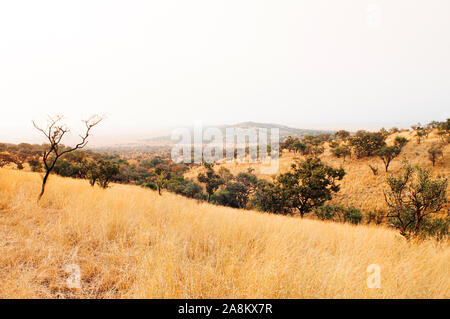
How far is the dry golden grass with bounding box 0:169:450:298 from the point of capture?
211 centimetres

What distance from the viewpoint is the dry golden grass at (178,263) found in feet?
6.92

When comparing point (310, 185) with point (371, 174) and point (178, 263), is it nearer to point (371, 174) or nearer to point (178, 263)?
point (371, 174)

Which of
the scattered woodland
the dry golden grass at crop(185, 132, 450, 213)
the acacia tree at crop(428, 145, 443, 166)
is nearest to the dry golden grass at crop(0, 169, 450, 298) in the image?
the scattered woodland

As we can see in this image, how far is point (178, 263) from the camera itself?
8.41 ft

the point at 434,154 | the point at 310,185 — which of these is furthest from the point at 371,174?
the point at 310,185

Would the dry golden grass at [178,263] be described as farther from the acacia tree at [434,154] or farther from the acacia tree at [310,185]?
the acacia tree at [434,154]

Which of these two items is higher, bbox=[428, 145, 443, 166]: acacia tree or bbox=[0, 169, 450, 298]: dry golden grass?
bbox=[428, 145, 443, 166]: acacia tree

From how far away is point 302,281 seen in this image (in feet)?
7.56

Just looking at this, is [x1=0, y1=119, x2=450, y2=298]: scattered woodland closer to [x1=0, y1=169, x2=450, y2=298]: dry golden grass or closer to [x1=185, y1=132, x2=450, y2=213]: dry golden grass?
[x1=0, y1=169, x2=450, y2=298]: dry golden grass

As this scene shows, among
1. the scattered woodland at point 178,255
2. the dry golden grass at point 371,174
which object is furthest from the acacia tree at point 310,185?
the scattered woodland at point 178,255

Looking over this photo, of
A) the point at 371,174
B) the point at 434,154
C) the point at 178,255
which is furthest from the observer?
the point at 371,174

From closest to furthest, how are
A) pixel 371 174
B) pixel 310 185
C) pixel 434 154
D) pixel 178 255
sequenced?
pixel 178 255
pixel 310 185
pixel 434 154
pixel 371 174

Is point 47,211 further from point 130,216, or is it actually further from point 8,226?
point 130,216
